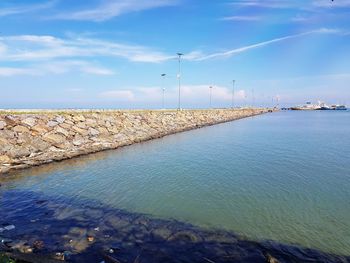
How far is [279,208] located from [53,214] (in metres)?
12.2

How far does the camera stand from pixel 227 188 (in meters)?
19.3

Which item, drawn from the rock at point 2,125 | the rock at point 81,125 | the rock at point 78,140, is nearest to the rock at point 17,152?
the rock at point 2,125

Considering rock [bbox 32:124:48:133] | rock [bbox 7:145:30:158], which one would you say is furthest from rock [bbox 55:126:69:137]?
rock [bbox 7:145:30:158]

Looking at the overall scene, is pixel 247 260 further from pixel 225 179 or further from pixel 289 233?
pixel 225 179

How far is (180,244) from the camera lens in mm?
11445

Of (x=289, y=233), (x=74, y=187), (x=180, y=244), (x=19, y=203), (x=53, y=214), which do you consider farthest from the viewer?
(x=74, y=187)

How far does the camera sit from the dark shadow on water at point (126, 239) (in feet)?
34.5

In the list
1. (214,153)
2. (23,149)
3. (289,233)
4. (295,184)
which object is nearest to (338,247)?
(289,233)

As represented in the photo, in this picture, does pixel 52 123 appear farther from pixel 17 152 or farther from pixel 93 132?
pixel 17 152

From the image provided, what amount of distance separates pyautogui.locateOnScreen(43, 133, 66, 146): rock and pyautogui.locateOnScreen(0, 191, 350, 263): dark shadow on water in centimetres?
1589

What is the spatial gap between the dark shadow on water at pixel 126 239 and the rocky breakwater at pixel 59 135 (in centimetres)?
1242

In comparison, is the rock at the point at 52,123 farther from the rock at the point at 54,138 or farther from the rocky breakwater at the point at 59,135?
the rock at the point at 54,138

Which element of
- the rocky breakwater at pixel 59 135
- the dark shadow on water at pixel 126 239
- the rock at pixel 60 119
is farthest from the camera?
the rock at pixel 60 119

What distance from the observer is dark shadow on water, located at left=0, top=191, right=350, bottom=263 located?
34.5 feet
